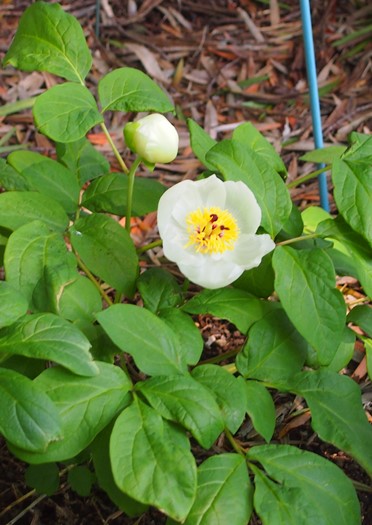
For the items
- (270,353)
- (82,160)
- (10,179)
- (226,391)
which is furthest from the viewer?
(82,160)

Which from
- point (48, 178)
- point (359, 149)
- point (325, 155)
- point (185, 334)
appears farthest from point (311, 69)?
point (185, 334)

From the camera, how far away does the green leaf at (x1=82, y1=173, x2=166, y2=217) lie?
124 cm

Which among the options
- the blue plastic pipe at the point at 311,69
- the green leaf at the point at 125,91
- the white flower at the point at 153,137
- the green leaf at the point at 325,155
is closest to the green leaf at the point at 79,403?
the white flower at the point at 153,137

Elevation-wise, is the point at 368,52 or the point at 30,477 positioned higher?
the point at 368,52

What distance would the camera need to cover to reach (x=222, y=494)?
961 millimetres

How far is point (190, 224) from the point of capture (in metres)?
1.13

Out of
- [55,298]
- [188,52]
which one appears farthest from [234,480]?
[188,52]

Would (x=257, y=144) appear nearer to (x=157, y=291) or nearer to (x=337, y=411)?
(x=157, y=291)

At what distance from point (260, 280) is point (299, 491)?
1.10ft

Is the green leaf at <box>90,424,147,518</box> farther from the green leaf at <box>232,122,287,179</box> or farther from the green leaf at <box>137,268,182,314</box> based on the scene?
the green leaf at <box>232,122,287,179</box>

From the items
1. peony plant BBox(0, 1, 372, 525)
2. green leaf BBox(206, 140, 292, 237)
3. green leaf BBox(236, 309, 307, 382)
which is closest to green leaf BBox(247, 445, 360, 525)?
peony plant BBox(0, 1, 372, 525)

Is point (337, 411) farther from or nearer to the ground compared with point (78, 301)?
nearer to the ground

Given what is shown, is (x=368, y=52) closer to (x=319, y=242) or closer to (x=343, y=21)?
(x=343, y=21)

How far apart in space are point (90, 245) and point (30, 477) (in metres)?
0.36
